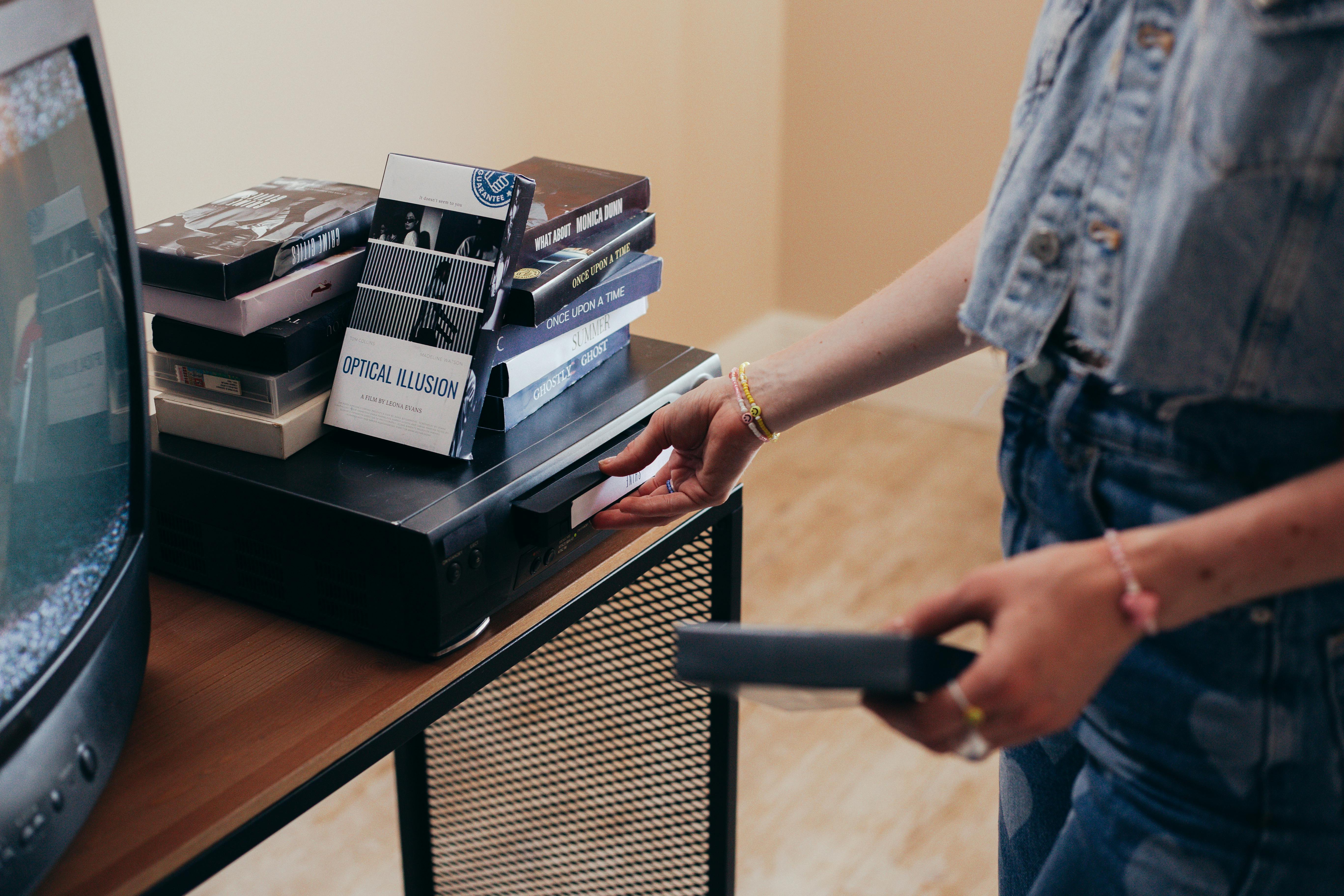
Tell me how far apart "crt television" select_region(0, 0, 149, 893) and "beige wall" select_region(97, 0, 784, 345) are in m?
0.86

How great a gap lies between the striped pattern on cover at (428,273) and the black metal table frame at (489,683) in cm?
27

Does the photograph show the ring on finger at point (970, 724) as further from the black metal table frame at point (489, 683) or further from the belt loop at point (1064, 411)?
the black metal table frame at point (489, 683)

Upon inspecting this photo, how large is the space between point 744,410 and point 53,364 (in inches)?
20.0

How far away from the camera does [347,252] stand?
3.39 feet

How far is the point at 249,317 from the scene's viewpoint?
3.09 ft

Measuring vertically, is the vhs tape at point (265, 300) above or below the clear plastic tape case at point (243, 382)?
above

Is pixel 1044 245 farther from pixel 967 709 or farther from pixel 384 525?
pixel 384 525

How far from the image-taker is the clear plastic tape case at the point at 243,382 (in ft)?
3.16

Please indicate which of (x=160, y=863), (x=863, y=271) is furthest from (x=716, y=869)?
(x=863, y=271)

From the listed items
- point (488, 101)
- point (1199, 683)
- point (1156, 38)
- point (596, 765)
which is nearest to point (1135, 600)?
point (1199, 683)

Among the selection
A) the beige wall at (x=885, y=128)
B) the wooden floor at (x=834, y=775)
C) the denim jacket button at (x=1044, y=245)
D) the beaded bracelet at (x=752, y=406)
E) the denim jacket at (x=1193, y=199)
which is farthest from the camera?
the beige wall at (x=885, y=128)

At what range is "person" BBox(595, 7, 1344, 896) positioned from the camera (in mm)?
596

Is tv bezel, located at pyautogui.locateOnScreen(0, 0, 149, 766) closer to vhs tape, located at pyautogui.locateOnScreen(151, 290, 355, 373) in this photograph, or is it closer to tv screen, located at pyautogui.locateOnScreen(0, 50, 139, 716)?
tv screen, located at pyautogui.locateOnScreen(0, 50, 139, 716)

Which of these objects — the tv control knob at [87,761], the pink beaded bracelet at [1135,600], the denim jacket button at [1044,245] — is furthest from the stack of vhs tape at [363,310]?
the pink beaded bracelet at [1135,600]
